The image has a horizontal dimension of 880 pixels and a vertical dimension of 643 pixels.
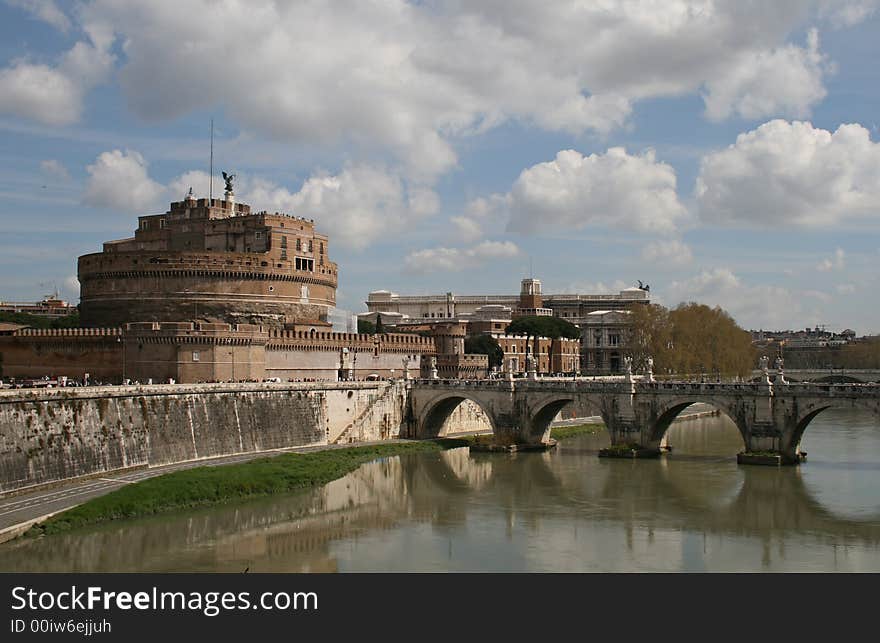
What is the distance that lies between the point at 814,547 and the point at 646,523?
5375 millimetres

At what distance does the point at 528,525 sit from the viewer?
3356cm

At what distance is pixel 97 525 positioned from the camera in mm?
31562

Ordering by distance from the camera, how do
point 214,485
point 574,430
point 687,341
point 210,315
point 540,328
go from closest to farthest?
point 214,485
point 574,430
point 210,315
point 687,341
point 540,328

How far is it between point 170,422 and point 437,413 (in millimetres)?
20040

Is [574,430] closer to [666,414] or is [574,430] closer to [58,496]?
[666,414]

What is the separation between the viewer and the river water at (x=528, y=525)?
28.4 meters

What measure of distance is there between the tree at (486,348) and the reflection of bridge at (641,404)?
27.9 m

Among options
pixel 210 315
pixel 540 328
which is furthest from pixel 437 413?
pixel 540 328

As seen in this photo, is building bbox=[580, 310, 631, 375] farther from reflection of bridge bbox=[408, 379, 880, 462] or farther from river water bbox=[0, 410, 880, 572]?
river water bbox=[0, 410, 880, 572]

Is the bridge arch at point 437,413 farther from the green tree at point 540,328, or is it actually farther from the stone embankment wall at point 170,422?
the green tree at point 540,328
